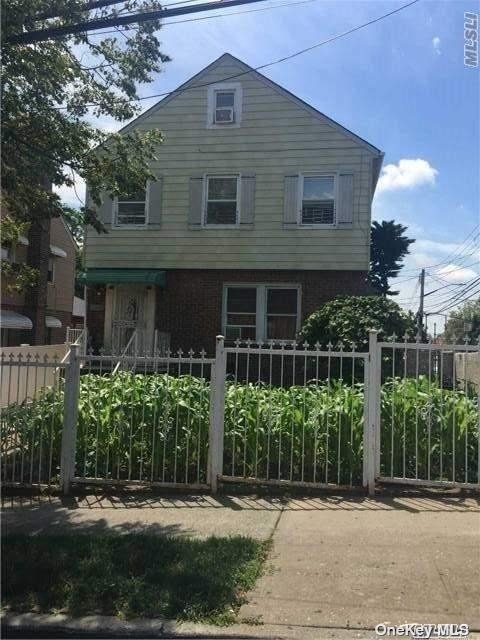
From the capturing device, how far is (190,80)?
53.3ft

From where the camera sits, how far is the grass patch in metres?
3.99

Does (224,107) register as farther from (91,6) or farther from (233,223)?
(91,6)

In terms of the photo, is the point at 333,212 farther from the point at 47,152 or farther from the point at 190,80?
Answer: the point at 47,152

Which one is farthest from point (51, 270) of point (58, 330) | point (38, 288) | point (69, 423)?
point (69, 423)

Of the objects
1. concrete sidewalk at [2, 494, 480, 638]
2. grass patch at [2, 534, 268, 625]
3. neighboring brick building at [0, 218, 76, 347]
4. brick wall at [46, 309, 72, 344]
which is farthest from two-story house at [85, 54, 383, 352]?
brick wall at [46, 309, 72, 344]

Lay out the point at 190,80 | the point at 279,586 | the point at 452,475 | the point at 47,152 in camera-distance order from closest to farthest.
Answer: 1. the point at 279,586
2. the point at 452,475
3. the point at 47,152
4. the point at 190,80

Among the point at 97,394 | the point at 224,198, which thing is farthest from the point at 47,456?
the point at 224,198

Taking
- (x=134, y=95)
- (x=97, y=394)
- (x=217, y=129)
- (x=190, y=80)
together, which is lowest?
(x=97, y=394)

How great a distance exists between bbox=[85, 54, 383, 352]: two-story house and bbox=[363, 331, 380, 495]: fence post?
8255mm

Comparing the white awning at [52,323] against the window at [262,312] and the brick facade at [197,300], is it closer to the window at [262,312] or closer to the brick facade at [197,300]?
the brick facade at [197,300]

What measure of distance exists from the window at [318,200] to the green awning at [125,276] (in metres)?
3.84

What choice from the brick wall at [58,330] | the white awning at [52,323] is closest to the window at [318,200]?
the white awning at [52,323]

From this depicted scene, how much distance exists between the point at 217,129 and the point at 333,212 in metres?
3.67

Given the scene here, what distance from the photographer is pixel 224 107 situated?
1592 cm
